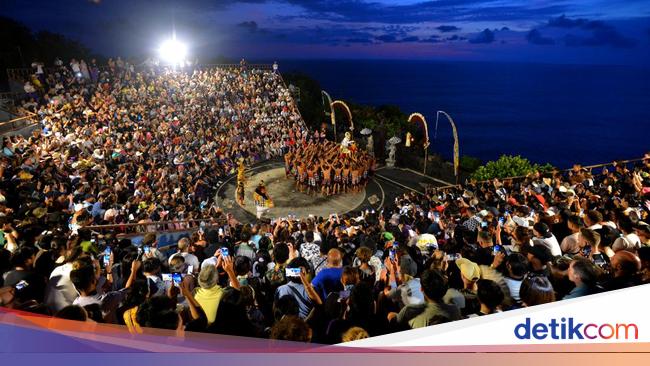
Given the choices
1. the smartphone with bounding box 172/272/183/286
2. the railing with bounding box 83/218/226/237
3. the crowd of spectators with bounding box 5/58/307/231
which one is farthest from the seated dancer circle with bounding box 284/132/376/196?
the smartphone with bounding box 172/272/183/286

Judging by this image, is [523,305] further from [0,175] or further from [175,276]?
[0,175]

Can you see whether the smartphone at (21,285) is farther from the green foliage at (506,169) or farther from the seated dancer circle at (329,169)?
A: the green foliage at (506,169)

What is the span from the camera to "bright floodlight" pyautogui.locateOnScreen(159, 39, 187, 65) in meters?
35.2

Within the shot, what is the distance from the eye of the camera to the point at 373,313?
443cm

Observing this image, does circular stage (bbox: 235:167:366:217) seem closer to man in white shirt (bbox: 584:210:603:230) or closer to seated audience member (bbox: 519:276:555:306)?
man in white shirt (bbox: 584:210:603:230)

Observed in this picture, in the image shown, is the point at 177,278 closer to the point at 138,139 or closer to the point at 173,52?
the point at 138,139

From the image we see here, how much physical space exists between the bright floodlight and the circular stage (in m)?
17.8

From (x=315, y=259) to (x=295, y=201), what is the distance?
14.0 metres

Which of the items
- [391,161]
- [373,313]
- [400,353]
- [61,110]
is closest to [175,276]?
[373,313]

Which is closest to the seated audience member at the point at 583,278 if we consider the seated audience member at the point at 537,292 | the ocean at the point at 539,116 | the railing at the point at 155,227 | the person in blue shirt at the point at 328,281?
the seated audience member at the point at 537,292

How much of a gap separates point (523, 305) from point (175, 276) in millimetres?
4333

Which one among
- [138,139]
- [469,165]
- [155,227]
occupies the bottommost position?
[469,165]

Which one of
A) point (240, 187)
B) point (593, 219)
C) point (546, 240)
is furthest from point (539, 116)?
point (546, 240)

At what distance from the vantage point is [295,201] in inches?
821
